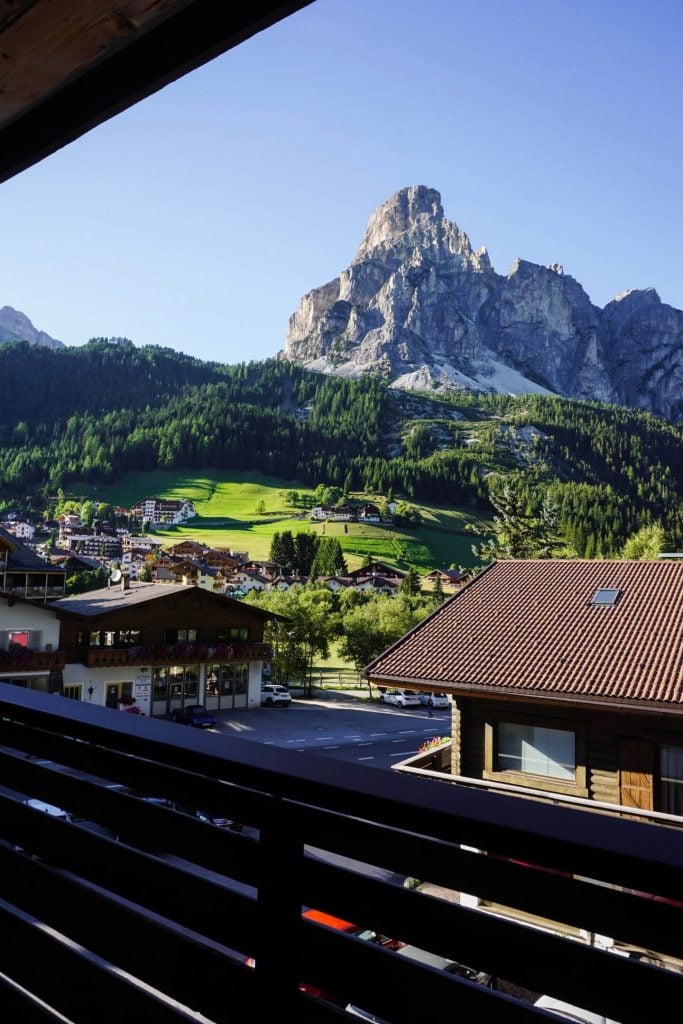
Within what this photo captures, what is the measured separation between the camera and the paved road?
1805 centimetres

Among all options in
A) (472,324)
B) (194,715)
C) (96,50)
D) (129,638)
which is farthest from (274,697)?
(472,324)

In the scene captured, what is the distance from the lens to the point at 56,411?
9850 cm

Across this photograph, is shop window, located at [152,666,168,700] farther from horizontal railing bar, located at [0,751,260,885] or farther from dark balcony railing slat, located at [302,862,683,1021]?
dark balcony railing slat, located at [302,862,683,1021]

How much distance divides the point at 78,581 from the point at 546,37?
4111 cm

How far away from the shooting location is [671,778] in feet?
21.2

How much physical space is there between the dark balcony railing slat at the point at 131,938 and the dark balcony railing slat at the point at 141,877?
0.02 metres

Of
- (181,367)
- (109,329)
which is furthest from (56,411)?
(109,329)

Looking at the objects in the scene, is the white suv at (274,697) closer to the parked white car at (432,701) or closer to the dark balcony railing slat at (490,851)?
the parked white car at (432,701)

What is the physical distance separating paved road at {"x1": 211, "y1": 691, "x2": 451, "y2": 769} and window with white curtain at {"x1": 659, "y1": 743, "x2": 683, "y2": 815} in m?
9.63

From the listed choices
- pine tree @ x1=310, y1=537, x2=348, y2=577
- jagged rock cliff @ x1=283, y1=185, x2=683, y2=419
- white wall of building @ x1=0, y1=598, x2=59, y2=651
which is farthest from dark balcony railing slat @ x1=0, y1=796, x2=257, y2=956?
jagged rock cliff @ x1=283, y1=185, x2=683, y2=419

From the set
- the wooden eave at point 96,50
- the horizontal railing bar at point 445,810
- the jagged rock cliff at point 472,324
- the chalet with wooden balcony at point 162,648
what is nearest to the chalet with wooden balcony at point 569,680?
the horizontal railing bar at point 445,810

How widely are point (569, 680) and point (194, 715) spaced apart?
53.6 ft

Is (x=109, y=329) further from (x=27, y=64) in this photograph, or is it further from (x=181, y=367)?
(x=27, y=64)

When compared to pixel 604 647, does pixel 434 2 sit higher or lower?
higher
